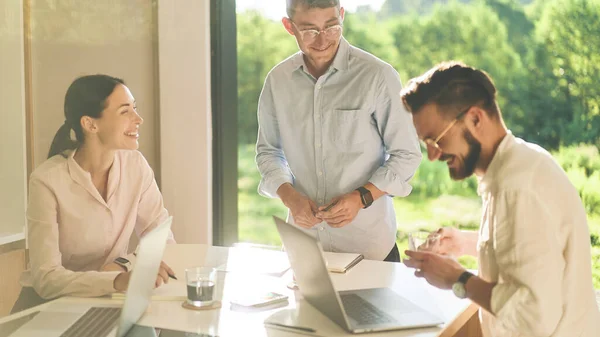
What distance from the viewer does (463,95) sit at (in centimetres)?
160

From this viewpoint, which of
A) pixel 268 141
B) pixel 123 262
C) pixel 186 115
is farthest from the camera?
pixel 186 115

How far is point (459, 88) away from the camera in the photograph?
1.60 m

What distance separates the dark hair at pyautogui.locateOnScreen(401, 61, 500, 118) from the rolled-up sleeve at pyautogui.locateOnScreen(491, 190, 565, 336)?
0.73 ft

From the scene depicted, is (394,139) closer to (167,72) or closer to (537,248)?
(537,248)

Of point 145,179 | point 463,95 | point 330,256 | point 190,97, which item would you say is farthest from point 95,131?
point 463,95

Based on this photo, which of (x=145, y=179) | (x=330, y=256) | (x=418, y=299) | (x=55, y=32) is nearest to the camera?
(x=418, y=299)

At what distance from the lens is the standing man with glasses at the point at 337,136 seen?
247cm

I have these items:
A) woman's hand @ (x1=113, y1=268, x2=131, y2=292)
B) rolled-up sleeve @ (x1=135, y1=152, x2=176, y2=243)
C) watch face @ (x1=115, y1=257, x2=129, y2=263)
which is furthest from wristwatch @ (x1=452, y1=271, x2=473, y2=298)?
rolled-up sleeve @ (x1=135, y1=152, x2=176, y2=243)

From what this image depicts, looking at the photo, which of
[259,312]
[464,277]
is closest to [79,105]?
[259,312]

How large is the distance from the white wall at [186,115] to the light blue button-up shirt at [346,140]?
2.83ft

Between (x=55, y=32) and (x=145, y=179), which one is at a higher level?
(x=55, y=32)

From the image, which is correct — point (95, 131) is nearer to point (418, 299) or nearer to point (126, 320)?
point (126, 320)

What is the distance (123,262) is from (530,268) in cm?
131

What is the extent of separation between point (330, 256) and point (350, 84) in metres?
0.63
